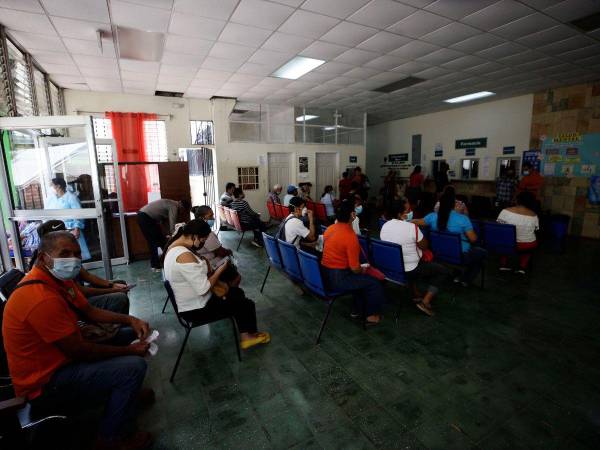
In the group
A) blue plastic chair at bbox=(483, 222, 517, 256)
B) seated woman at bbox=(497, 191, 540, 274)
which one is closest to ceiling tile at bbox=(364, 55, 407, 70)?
seated woman at bbox=(497, 191, 540, 274)

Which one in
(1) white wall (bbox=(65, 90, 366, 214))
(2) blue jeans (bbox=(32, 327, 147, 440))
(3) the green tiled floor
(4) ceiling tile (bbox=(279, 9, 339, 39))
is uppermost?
(4) ceiling tile (bbox=(279, 9, 339, 39))

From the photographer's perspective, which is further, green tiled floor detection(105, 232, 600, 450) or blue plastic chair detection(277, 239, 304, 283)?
blue plastic chair detection(277, 239, 304, 283)

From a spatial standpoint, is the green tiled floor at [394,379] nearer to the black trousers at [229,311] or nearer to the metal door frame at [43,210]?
the black trousers at [229,311]

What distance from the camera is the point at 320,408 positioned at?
2.09 metres

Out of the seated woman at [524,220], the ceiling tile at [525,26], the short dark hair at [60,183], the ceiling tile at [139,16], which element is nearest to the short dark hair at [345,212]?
the seated woman at [524,220]

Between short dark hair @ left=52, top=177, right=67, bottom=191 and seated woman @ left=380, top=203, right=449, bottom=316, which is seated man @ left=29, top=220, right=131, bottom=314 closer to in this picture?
short dark hair @ left=52, top=177, right=67, bottom=191

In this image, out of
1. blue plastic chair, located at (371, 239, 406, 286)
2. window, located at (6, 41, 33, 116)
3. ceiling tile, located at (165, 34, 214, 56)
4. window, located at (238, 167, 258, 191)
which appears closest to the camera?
blue plastic chair, located at (371, 239, 406, 286)

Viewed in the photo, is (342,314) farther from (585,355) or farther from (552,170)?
(552,170)

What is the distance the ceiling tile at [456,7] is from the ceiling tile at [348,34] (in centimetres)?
83

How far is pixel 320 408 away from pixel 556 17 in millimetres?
5246

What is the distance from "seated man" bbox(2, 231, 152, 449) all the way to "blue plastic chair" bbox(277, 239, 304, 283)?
1.61 metres

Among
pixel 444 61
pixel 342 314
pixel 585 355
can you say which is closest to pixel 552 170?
pixel 444 61

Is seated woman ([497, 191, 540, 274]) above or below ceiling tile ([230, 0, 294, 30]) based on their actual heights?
below

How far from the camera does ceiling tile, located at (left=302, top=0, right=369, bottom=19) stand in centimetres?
351
